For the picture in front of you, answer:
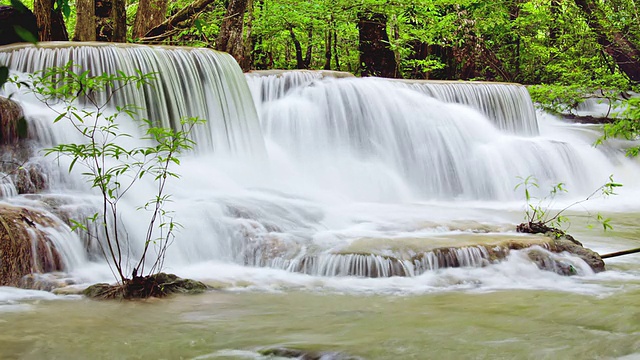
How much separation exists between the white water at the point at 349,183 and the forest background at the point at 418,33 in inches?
64.8

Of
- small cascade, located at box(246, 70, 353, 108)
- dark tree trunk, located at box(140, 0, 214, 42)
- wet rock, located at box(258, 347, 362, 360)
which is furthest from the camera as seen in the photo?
dark tree trunk, located at box(140, 0, 214, 42)

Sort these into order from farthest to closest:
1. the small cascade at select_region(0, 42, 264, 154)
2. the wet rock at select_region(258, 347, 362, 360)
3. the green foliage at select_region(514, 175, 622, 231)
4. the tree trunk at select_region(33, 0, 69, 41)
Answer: the tree trunk at select_region(33, 0, 69, 41), the small cascade at select_region(0, 42, 264, 154), the green foliage at select_region(514, 175, 622, 231), the wet rock at select_region(258, 347, 362, 360)

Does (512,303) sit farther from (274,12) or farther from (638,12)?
(274,12)

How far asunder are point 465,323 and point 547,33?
16668 millimetres

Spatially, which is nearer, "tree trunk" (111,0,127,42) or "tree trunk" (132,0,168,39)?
"tree trunk" (111,0,127,42)

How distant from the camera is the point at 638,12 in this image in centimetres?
1277

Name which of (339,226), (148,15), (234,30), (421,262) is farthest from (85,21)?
(421,262)

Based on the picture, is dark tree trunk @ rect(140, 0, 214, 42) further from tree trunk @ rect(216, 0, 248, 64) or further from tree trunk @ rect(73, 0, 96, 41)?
tree trunk @ rect(73, 0, 96, 41)

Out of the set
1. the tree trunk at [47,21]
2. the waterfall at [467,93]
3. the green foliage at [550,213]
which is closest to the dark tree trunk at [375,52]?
the waterfall at [467,93]

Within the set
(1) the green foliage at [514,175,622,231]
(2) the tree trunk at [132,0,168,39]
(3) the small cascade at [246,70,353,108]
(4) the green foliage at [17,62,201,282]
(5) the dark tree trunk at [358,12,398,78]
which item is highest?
(2) the tree trunk at [132,0,168,39]

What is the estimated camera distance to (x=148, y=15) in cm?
1431

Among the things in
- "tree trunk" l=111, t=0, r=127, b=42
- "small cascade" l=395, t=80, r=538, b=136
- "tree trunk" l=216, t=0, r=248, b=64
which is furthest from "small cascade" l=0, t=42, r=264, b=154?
"small cascade" l=395, t=80, r=538, b=136

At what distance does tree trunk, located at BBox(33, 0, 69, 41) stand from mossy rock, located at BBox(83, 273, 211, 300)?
775 centimetres

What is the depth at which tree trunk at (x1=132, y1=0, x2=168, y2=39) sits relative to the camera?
46.8 ft
